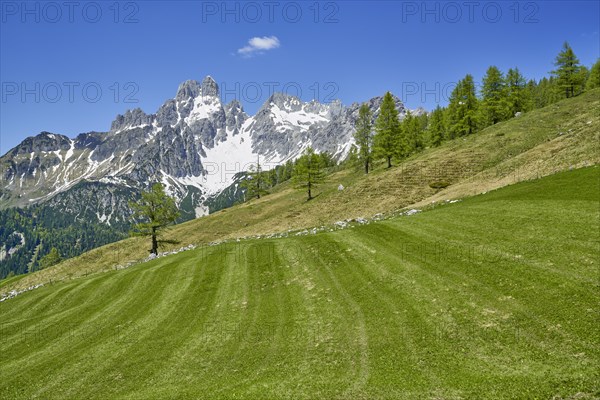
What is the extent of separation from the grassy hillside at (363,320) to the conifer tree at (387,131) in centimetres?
4507

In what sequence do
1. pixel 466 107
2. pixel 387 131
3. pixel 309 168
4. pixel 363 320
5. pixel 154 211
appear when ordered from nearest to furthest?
pixel 363 320
pixel 154 211
pixel 387 131
pixel 309 168
pixel 466 107

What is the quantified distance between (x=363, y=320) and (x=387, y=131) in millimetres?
63531

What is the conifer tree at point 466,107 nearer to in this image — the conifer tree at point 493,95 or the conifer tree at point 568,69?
the conifer tree at point 493,95

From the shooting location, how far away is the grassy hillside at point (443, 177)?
1774 inches

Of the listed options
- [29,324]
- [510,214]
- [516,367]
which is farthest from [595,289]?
[29,324]

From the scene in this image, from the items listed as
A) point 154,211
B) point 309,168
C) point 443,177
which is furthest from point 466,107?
point 154,211

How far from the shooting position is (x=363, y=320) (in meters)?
17.7

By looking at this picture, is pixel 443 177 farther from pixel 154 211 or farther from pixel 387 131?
pixel 154 211

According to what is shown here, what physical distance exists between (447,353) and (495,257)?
945cm

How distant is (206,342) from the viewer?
18.8 m

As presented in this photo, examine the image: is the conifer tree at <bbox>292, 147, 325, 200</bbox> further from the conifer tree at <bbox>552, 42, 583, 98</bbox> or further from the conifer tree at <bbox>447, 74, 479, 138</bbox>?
the conifer tree at <bbox>552, 42, 583, 98</bbox>

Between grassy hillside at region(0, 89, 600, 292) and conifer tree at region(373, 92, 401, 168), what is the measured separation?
17.8 feet

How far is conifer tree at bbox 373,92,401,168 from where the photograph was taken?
76.4m

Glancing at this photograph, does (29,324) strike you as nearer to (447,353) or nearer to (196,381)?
(196,381)
